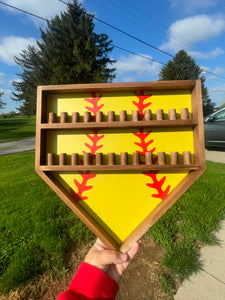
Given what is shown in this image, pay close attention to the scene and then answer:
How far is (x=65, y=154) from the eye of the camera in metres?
0.88

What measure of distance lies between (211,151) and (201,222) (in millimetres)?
4914

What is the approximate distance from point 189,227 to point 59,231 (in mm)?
1685

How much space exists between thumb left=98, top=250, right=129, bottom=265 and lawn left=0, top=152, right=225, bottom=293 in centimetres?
93

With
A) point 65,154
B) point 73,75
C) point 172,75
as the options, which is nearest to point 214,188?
point 65,154

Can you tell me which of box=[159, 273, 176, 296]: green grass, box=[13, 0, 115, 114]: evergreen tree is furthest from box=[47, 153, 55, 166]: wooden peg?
box=[13, 0, 115, 114]: evergreen tree

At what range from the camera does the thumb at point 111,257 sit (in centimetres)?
89

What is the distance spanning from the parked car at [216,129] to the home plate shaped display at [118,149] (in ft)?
18.3

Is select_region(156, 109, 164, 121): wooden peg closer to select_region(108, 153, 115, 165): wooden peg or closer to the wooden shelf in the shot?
the wooden shelf

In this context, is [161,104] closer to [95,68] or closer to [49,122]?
[49,122]

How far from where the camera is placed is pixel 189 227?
2148 millimetres

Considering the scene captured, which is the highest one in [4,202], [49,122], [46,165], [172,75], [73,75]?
[172,75]

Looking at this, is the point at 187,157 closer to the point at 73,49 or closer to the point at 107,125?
the point at 107,125

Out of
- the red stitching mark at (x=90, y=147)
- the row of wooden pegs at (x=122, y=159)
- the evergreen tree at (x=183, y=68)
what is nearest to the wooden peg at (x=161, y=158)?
the row of wooden pegs at (x=122, y=159)

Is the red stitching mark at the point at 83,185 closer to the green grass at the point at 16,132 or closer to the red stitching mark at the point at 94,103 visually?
the red stitching mark at the point at 94,103
